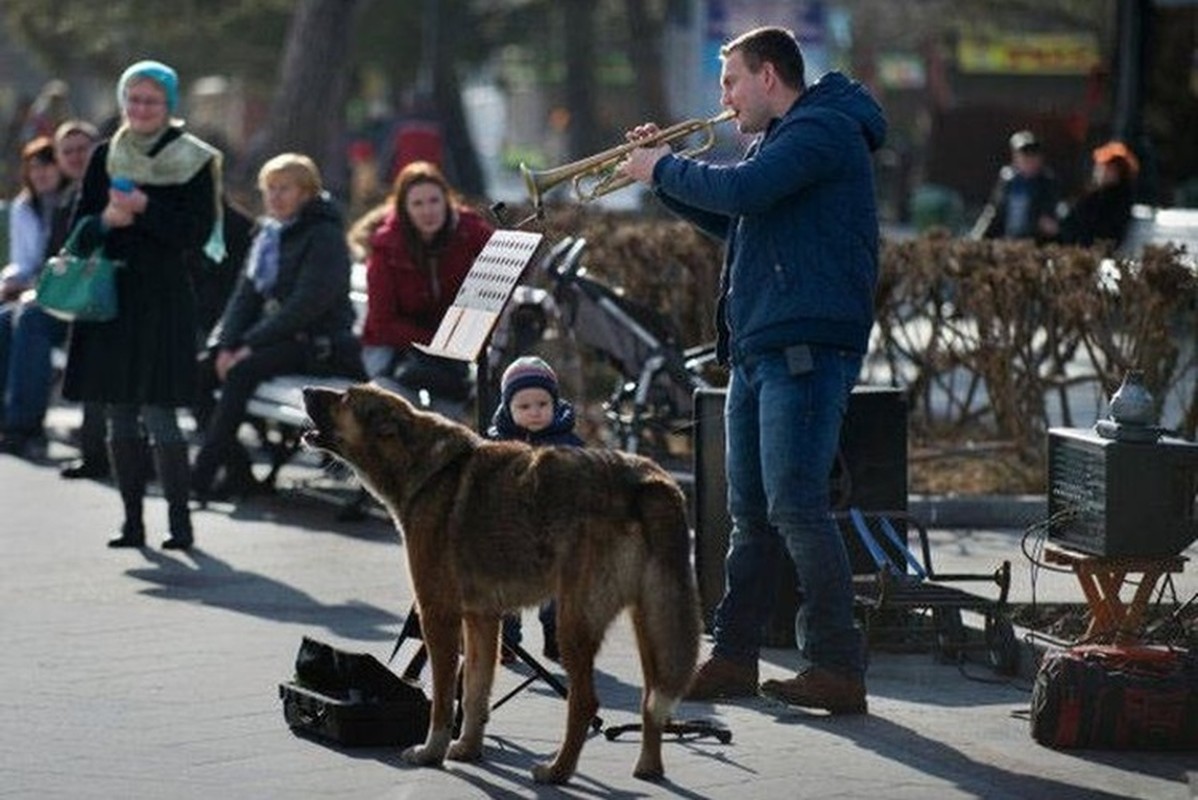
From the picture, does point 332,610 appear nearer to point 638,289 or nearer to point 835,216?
point 835,216

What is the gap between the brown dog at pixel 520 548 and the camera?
338 inches

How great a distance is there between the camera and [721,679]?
10.1 meters

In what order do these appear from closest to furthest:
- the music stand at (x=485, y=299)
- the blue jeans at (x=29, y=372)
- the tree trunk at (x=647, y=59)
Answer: the music stand at (x=485, y=299), the blue jeans at (x=29, y=372), the tree trunk at (x=647, y=59)

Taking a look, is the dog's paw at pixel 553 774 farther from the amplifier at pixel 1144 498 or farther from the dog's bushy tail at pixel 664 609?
the amplifier at pixel 1144 498

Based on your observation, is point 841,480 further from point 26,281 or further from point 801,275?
point 26,281

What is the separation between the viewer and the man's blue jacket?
31.0 feet

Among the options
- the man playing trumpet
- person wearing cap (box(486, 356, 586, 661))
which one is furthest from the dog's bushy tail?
person wearing cap (box(486, 356, 586, 661))

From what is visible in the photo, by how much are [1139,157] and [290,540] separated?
1590 centimetres

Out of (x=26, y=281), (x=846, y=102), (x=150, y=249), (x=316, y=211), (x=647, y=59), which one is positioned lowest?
(x=26, y=281)

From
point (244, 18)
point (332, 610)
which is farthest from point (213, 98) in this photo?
point (332, 610)

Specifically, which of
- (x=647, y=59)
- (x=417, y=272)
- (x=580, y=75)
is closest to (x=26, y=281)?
(x=417, y=272)

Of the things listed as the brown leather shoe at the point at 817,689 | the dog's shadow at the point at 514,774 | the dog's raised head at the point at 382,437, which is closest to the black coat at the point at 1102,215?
the brown leather shoe at the point at 817,689

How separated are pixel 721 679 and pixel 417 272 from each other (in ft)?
14.5

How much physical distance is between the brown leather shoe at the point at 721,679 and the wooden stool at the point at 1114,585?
1067 mm
